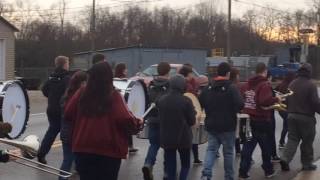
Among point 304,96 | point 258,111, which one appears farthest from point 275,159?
point 258,111

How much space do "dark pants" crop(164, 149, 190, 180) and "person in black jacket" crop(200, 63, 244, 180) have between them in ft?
1.59

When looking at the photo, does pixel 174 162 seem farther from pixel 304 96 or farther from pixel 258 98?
pixel 304 96

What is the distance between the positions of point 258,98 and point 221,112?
102 centimetres

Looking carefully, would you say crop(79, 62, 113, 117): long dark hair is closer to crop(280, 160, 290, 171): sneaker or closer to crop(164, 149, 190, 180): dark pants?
crop(164, 149, 190, 180): dark pants

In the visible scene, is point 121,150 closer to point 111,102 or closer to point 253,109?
point 111,102

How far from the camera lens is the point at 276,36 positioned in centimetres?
10088

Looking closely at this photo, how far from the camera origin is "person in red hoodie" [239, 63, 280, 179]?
8984 mm

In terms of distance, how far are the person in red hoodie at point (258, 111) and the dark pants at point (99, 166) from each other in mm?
4046

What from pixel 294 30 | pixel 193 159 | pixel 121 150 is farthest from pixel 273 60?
pixel 121 150

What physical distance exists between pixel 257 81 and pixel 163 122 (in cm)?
197

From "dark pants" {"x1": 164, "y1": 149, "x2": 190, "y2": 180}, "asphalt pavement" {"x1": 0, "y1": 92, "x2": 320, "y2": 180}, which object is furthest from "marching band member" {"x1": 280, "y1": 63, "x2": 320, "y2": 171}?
"dark pants" {"x1": 164, "y1": 149, "x2": 190, "y2": 180}

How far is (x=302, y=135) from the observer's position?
9984 mm

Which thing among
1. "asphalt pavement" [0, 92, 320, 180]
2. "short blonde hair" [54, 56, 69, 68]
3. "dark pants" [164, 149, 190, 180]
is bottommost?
"asphalt pavement" [0, 92, 320, 180]

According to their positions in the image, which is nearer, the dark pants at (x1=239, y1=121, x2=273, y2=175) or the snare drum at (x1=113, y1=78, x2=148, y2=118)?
the dark pants at (x1=239, y1=121, x2=273, y2=175)
